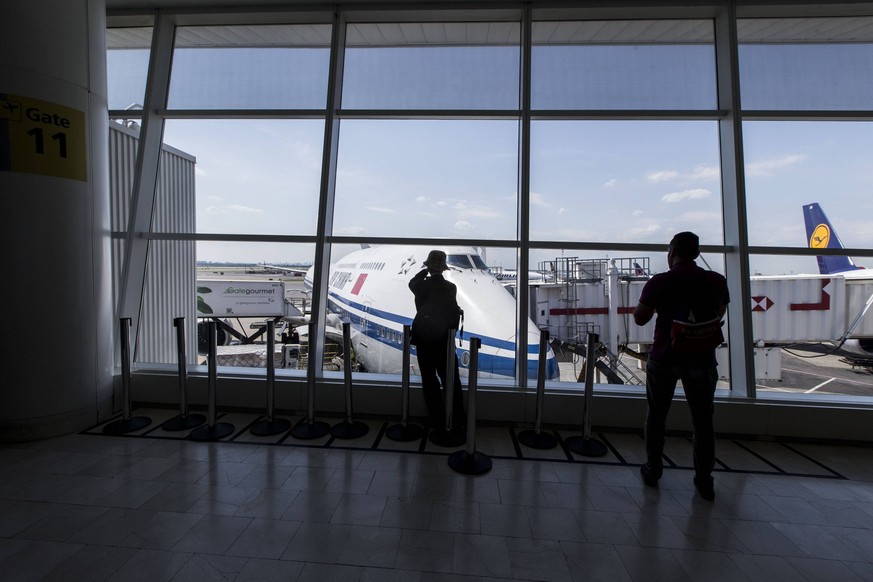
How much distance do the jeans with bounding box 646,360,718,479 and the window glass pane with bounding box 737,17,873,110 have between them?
2.59 meters

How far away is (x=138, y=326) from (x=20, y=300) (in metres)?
1.16

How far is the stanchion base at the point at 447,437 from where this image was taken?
289 centimetres

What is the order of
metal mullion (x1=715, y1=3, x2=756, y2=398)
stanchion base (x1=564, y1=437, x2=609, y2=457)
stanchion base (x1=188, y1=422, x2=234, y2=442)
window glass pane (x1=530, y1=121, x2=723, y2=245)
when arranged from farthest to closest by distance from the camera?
window glass pane (x1=530, y1=121, x2=723, y2=245), metal mullion (x1=715, y1=3, x2=756, y2=398), stanchion base (x1=188, y1=422, x2=234, y2=442), stanchion base (x1=564, y1=437, x2=609, y2=457)

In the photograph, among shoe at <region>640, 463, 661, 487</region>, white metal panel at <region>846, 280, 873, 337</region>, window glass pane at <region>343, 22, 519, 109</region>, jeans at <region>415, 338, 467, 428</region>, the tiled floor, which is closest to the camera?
the tiled floor

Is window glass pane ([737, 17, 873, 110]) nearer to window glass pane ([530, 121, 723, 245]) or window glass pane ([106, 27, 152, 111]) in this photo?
window glass pane ([530, 121, 723, 245])

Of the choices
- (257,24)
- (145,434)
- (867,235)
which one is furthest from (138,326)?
(867,235)

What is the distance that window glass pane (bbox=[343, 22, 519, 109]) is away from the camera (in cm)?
355

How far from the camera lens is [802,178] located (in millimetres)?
3455

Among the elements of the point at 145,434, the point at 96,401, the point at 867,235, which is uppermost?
the point at 867,235

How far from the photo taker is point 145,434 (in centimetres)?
298

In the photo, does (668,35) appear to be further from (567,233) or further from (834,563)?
(834,563)

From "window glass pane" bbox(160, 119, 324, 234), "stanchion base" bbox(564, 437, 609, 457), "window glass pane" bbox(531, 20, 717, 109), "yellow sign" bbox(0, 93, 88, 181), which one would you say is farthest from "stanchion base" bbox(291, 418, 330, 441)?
"window glass pane" bbox(531, 20, 717, 109)

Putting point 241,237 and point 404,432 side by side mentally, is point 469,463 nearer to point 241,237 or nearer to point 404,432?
point 404,432

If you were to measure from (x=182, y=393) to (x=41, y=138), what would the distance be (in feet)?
6.53
